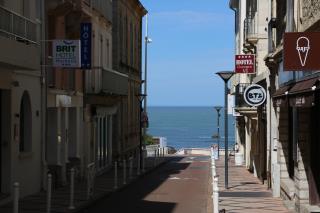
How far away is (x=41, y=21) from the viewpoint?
22.4 m

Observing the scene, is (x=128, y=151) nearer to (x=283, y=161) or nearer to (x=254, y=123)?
(x=254, y=123)

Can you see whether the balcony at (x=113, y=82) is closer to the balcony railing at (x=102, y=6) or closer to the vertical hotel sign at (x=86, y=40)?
the balcony railing at (x=102, y=6)

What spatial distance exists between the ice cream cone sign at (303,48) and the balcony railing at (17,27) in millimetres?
7954

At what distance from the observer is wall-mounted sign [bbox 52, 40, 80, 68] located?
824 inches

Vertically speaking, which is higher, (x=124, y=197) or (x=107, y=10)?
(x=107, y=10)

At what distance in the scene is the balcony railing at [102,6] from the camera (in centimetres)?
3075

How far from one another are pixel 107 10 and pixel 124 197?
15.5m

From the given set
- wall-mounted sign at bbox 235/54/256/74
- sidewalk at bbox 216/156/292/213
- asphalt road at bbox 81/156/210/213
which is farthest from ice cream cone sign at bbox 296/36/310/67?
wall-mounted sign at bbox 235/54/256/74

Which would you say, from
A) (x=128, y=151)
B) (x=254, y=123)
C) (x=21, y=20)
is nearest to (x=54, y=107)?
(x=21, y=20)

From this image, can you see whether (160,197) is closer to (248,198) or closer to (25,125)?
(248,198)

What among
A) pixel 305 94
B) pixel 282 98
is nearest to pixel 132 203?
pixel 282 98

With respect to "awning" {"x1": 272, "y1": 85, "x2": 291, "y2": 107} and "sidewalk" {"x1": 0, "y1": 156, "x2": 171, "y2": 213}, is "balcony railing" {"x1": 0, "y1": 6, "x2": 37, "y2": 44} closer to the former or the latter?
"sidewalk" {"x1": 0, "y1": 156, "x2": 171, "y2": 213}

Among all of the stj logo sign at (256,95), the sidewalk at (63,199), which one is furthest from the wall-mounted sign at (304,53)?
the stj logo sign at (256,95)

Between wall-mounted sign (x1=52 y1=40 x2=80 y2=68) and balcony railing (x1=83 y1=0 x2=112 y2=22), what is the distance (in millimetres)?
8326
